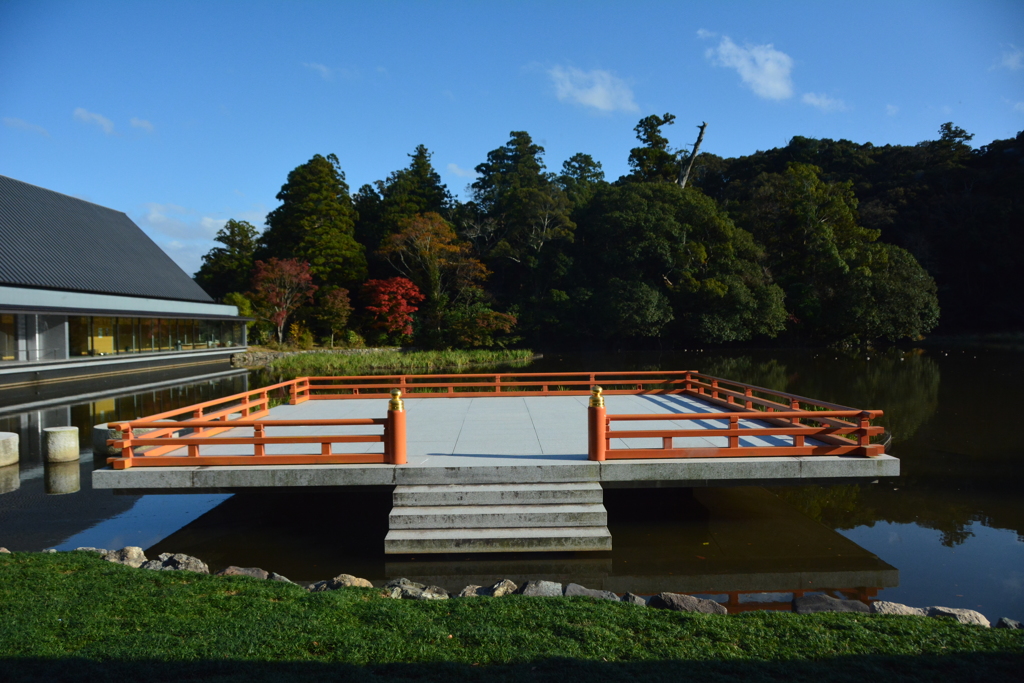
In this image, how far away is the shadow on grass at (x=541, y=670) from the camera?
11.1 feet

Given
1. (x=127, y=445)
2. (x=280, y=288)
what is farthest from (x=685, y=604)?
(x=280, y=288)

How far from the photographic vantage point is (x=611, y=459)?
22.7 ft

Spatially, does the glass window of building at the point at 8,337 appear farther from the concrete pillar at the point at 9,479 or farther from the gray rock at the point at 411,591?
the gray rock at the point at 411,591

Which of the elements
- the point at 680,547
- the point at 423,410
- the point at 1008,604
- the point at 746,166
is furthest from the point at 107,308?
the point at 746,166

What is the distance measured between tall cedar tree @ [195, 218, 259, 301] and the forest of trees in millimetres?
142

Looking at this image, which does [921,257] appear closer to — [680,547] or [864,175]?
[864,175]

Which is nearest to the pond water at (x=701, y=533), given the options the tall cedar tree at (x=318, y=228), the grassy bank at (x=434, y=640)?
the grassy bank at (x=434, y=640)

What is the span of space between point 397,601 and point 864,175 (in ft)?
189

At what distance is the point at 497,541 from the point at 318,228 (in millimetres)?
40539

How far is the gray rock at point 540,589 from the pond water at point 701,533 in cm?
70

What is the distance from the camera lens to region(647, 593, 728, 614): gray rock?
480cm

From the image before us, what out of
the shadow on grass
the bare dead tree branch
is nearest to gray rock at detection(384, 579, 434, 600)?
the shadow on grass

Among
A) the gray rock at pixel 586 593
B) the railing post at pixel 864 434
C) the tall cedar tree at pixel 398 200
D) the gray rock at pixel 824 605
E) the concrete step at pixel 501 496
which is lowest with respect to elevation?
the gray rock at pixel 824 605

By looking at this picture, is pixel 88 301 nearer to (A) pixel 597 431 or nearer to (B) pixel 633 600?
(A) pixel 597 431
